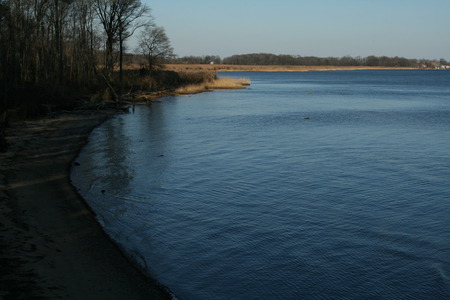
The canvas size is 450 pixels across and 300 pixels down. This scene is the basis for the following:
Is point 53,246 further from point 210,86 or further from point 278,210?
point 210,86

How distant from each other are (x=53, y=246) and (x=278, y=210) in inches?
209

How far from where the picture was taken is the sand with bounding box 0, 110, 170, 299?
630 cm

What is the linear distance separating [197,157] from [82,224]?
8884 mm

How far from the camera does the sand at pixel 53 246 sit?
6.30m

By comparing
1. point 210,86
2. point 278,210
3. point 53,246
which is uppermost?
point 210,86

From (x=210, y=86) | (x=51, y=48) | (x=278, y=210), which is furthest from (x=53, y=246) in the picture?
(x=210, y=86)

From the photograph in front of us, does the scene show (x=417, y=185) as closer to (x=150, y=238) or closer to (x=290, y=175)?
(x=290, y=175)

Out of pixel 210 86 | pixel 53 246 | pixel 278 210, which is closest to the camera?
pixel 53 246

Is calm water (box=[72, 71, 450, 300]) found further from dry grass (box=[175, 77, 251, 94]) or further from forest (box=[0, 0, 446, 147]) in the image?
dry grass (box=[175, 77, 251, 94])

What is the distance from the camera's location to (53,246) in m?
7.74

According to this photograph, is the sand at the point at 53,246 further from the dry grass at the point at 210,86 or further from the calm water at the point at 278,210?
the dry grass at the point at 210,86

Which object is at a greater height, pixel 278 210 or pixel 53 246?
pixel 53 246

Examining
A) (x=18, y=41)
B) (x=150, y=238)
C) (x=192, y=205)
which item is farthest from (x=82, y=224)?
(x=18, y=41)

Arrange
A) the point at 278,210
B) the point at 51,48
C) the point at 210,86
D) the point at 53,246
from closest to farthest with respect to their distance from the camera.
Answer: the point at 53,246 < the point at 278,210 < the point at 51,48 < the point at 210,86
